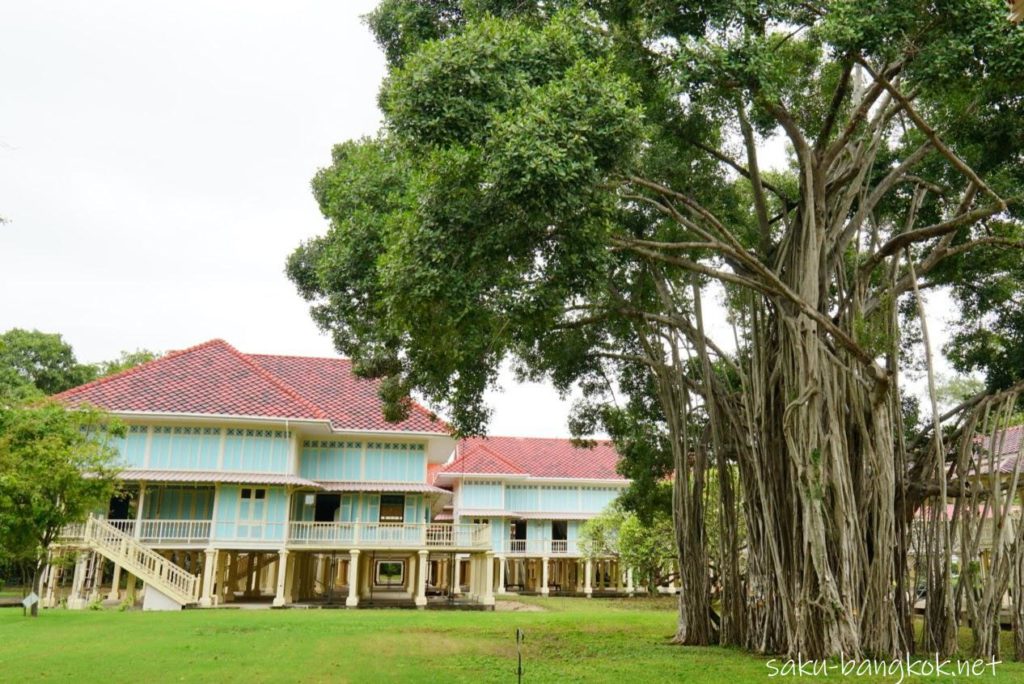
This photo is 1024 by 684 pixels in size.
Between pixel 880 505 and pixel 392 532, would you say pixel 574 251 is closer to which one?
pixel 880 505

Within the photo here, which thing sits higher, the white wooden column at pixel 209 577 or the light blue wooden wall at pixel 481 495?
the light blue wooden wall at pixel 481 495

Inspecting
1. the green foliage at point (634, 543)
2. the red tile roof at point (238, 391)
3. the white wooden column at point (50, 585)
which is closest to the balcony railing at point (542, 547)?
the green foliage at point (634, 543)

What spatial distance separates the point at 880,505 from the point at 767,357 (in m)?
2.33

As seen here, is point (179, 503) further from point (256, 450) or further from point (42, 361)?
point (42, 361)

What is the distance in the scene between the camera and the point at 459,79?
22.0ft

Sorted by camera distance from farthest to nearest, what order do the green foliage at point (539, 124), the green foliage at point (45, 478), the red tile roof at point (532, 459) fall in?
the red tile roof at point (532, 459)
the green foliage at point (45, 478)
the green foliage at point (539, 124)

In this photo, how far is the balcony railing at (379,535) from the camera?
20266mm

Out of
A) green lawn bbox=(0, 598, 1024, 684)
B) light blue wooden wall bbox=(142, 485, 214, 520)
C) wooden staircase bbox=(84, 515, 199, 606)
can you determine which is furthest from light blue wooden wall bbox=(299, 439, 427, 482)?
green lawn bbox=(0, 598, 1024, 684)

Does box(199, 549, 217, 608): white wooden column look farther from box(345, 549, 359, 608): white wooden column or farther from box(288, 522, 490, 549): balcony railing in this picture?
box(345, 549, 359, 608): white wooden column

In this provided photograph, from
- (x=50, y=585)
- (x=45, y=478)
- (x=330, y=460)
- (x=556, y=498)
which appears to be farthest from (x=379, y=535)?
(x=556, y=498)

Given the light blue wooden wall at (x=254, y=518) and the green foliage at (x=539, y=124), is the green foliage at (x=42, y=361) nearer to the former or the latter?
the light blue wooden wall at (x=254, y=518)

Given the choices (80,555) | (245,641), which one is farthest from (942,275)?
(80,555)

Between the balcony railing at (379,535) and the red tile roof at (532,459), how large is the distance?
9.69 metres

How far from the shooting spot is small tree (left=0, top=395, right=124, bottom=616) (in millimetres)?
14094
